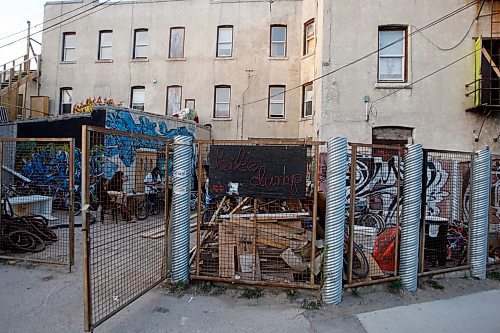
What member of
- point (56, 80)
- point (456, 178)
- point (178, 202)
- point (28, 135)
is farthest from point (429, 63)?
point (56, 80)

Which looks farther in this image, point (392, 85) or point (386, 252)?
point (392, 85)

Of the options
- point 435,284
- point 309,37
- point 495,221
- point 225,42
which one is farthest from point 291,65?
point 435,284

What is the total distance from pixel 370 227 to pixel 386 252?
0.62 metres

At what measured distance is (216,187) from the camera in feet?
16.0

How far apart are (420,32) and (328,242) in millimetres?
10440

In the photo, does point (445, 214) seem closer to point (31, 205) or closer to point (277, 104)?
point (31, 205)

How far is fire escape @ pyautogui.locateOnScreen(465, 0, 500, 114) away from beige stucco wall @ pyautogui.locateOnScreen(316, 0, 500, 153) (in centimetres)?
22

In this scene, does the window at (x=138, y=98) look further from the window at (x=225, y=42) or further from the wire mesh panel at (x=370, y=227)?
the wire mesh panel at (x=370, y=227)

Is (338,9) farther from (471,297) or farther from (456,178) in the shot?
(471,297)

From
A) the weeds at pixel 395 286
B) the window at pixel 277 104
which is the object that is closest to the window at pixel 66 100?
the window at pixel 277 104

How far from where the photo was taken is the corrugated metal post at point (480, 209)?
588cm

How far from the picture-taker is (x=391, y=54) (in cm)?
1201

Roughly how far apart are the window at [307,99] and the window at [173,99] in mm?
6796

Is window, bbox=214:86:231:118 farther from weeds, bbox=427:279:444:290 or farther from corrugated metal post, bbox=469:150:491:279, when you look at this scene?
weeds, bbox=427:279:444:290
